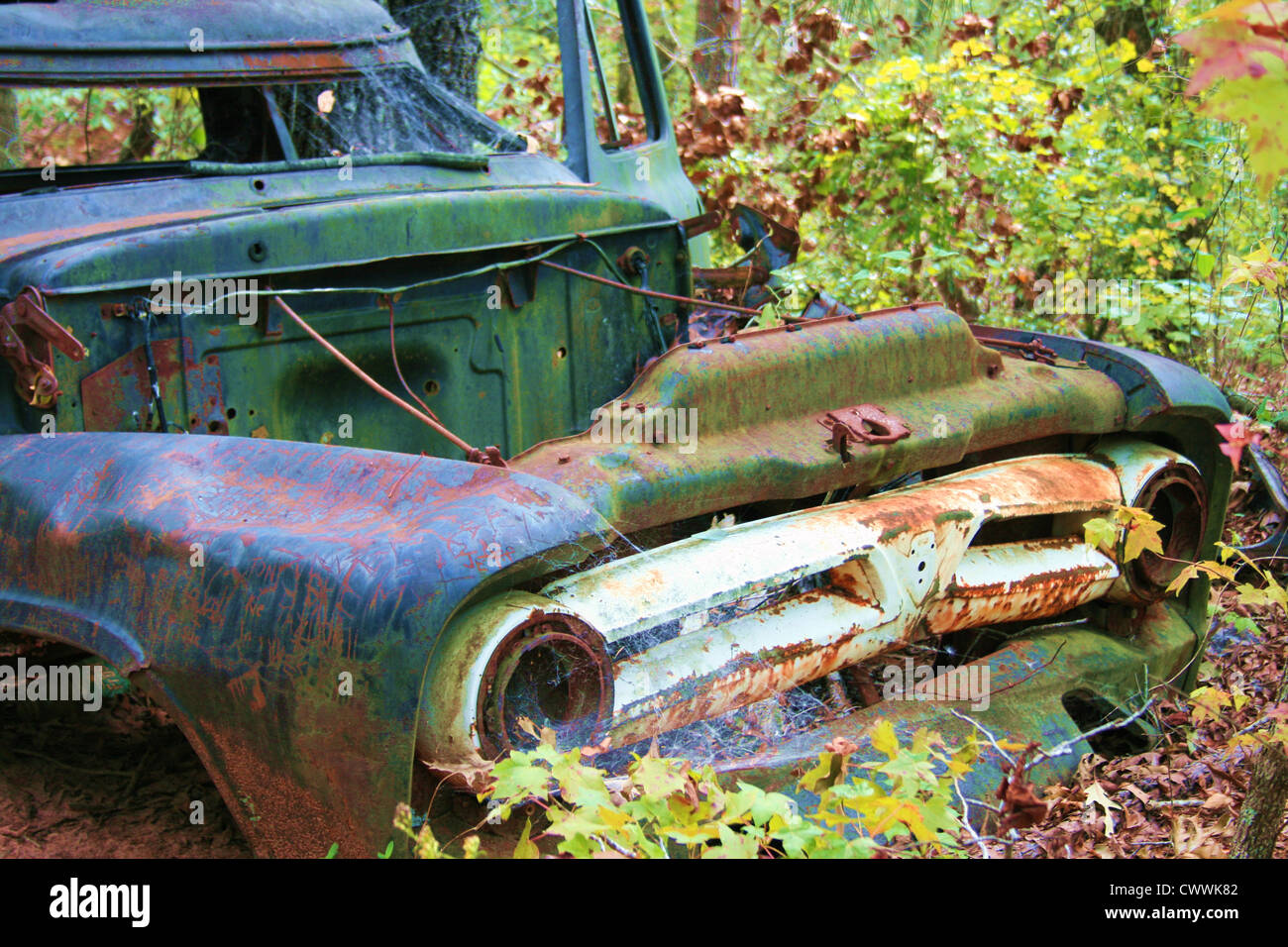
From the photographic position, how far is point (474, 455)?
2.56 meters

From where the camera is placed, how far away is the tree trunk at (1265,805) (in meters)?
2.75

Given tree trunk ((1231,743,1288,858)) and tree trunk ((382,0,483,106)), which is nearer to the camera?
tree trunk ((1231,743,1288,858))

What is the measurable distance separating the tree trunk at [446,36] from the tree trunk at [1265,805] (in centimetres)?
371

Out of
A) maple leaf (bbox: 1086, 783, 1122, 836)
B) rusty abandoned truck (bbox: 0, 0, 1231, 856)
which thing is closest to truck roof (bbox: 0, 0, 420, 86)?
rusty abandoned truck (bbox: 0, 0, 1231, 856)

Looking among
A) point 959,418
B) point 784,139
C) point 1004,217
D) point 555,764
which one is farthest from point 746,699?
point 784,139

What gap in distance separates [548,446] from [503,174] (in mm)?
1056

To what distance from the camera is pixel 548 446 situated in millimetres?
3158

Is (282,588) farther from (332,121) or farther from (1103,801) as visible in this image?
(1103,801)

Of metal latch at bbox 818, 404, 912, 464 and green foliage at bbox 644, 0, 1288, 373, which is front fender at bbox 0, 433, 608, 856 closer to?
metal latch at bbox 818, 404, 912, 464

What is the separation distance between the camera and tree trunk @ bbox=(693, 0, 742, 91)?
8398 millimetres

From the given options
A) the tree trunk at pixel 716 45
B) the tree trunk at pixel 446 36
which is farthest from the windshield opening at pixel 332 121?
the tree trunk at pixel 716 45

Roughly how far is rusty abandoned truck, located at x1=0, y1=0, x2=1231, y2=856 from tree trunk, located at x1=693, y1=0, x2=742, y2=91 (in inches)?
160

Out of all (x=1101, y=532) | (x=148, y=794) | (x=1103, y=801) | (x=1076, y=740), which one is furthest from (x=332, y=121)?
A: (x=1103, y=801)

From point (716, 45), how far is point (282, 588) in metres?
8.03
